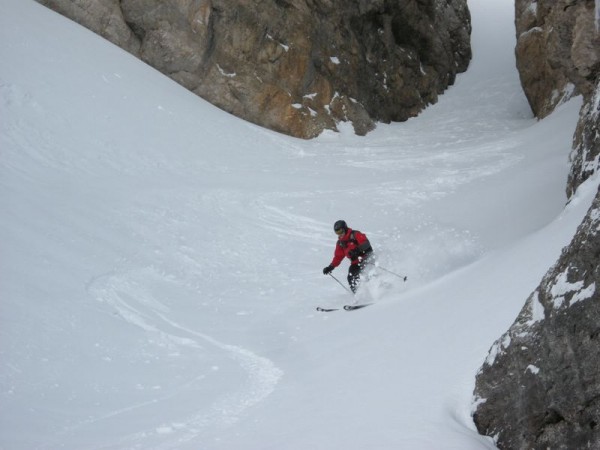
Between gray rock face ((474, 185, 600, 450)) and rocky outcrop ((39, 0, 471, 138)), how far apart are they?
65.7ft

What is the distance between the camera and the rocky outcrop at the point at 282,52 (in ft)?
72.6

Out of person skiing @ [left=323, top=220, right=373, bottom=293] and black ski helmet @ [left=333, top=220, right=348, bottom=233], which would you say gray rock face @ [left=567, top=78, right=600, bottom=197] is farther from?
black ski helmet @ [left=333, top=220, right=348, bottom=233]

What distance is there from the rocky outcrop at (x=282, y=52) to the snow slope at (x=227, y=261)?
4.16 feet

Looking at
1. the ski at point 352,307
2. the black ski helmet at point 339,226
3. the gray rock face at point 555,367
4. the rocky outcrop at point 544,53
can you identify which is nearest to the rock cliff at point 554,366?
the gray rock face at point 555,367

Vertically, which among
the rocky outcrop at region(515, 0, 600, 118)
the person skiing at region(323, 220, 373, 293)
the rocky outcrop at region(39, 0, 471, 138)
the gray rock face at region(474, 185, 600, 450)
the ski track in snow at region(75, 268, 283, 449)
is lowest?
the gray rock face at region(474, 185, 600, 450)

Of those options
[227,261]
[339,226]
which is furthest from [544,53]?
[339,226]

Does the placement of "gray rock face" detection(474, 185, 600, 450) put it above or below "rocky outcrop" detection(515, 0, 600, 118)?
below

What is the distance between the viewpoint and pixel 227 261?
1202 centimetres

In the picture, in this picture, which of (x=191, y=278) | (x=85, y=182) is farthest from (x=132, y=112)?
(x=191, y=278)

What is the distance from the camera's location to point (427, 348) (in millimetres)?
5719

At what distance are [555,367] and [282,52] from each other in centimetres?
2217

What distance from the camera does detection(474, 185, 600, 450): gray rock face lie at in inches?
138

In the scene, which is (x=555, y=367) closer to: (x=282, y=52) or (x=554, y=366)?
(x=554, y=366)

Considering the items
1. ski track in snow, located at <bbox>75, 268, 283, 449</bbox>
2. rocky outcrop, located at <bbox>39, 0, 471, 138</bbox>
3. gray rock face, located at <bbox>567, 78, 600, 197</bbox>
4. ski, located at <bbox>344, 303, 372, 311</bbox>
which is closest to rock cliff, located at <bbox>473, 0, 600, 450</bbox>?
ski track in snow, located at <bbox>75, 268, 283, 449</bbox>
